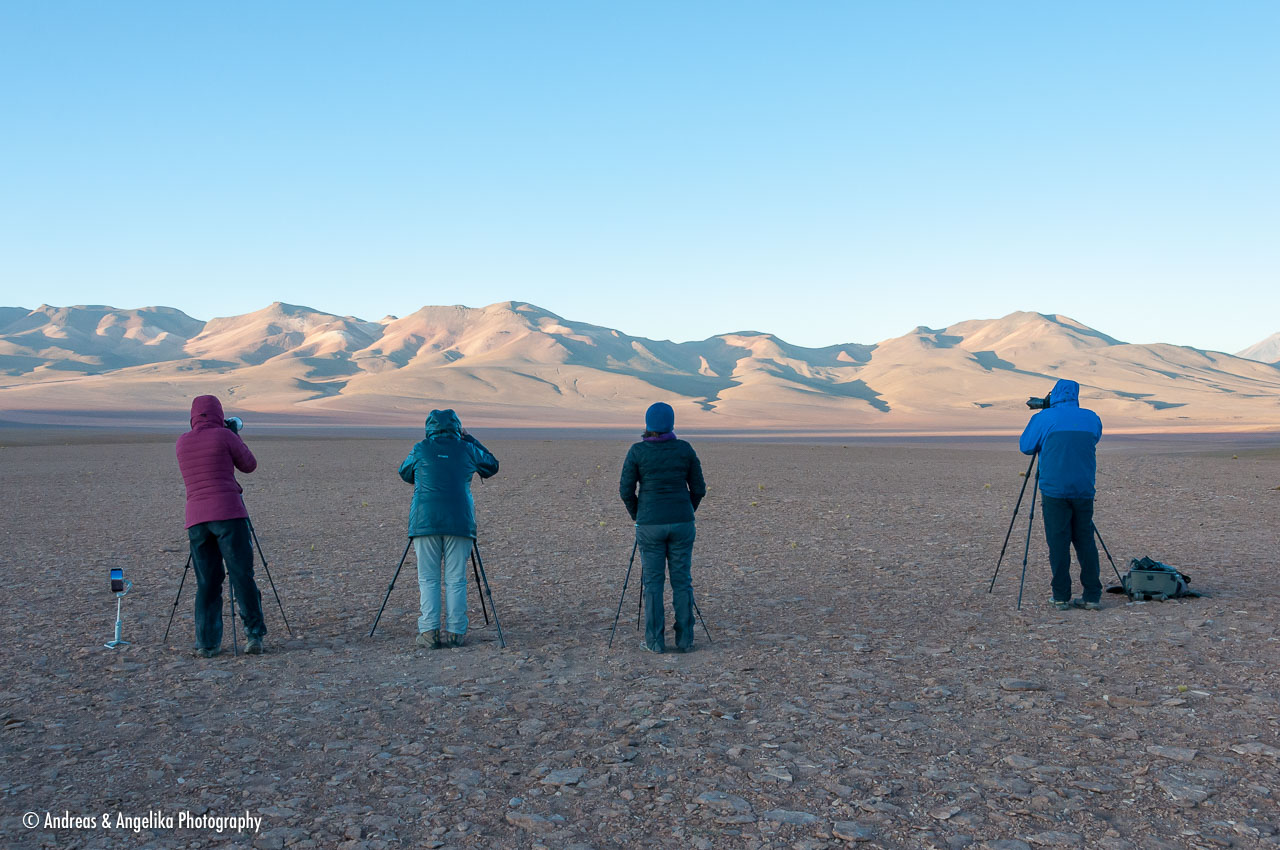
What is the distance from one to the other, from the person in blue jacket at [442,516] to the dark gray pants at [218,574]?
4.20 ft

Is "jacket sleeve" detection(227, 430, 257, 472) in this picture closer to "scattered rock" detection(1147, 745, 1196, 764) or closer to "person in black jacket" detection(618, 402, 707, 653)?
"person in black jacket" detection(618, 402, 707, 653)

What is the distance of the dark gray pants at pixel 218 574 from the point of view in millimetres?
7715

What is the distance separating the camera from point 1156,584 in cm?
952

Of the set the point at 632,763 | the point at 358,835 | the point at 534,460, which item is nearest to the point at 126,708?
the point at 358,835

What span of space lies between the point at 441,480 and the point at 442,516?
0.29 m

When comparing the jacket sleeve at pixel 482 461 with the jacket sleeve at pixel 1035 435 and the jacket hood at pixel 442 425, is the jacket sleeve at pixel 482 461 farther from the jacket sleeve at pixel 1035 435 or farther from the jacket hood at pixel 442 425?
the jacket sleeve at pixel 1035 435

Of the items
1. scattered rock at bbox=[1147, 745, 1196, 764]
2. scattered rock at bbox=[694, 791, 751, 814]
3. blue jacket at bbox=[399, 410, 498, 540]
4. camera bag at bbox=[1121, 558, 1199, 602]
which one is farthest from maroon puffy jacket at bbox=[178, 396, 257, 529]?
camera bag at bbox=[1121, 558, 1199, 602]

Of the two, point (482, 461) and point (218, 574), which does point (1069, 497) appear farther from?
point (218, 574)

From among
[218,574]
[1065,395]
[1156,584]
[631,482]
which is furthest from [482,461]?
[1156,584]

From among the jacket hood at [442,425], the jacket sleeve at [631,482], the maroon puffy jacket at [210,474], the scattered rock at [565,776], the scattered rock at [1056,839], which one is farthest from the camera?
the jacket hood at [442,425]

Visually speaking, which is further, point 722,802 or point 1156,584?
point 1156,584

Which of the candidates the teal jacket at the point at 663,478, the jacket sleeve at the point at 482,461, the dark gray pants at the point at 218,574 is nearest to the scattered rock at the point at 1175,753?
the teal jacket at the point at 663,478

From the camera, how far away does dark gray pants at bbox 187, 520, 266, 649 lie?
7715mm

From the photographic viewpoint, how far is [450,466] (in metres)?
8.00
